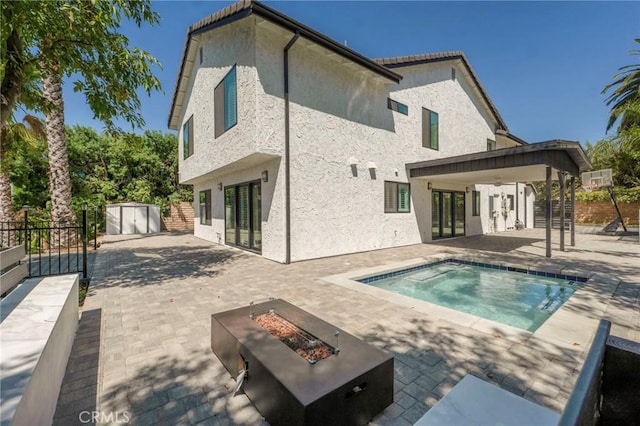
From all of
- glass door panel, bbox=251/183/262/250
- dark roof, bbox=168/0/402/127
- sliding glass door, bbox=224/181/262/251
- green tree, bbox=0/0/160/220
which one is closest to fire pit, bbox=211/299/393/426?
green tree, bbox=0/0/160/220

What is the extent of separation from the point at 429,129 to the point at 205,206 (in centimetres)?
1231

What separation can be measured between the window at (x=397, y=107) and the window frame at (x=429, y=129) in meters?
1.35

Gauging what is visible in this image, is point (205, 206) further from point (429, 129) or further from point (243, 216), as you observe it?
point (429, 129)

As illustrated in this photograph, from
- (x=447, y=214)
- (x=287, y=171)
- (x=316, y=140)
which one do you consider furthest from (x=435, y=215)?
(x=287, y=171)

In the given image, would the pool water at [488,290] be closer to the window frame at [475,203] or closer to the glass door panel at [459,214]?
the glass door panel at [459,214]

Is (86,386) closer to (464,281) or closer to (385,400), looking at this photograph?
(385,400)

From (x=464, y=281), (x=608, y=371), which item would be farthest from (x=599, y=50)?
(x=608, y=371)

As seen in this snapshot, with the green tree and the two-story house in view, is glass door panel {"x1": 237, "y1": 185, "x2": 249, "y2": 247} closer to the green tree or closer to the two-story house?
the two-story house

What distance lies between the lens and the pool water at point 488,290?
5.18 meters

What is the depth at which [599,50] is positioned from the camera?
13.1 metres

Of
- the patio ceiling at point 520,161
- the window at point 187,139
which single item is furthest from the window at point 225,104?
the patio ceiling at point 520,161

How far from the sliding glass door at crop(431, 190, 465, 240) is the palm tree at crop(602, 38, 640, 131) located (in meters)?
12.5

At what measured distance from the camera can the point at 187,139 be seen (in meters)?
14.5

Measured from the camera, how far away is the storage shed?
18000mm
